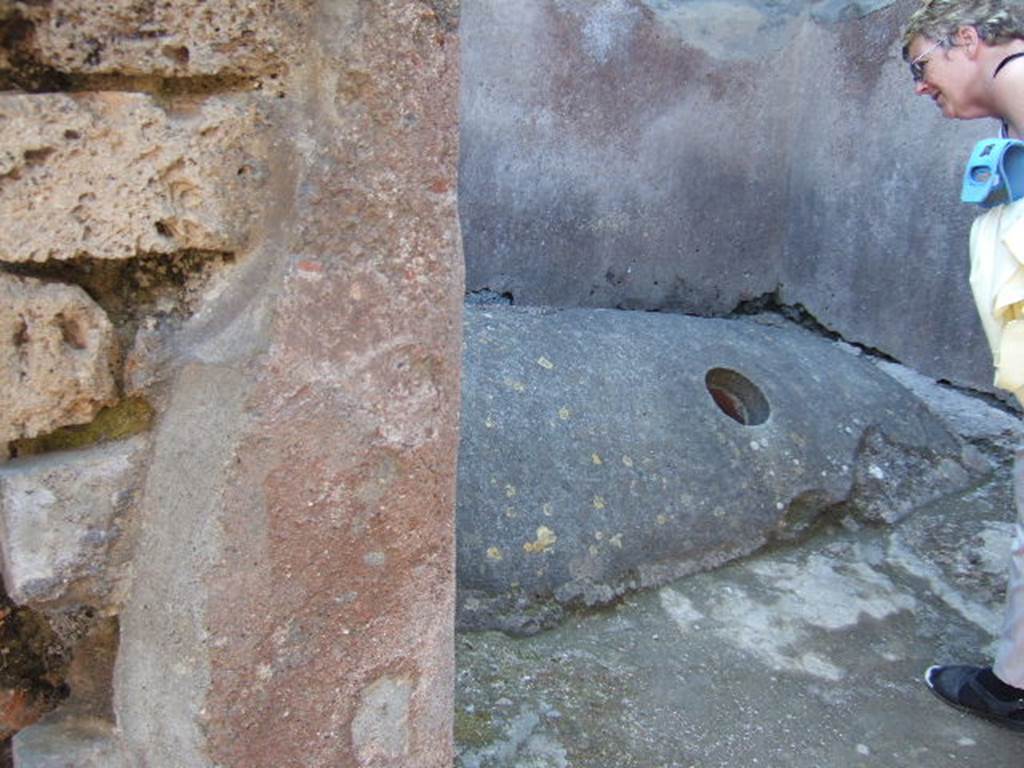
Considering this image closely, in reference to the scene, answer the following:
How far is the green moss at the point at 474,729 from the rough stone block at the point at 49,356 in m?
1.09

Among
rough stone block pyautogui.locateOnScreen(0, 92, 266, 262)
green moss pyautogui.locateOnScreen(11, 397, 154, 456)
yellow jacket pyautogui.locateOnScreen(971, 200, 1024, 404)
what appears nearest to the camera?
rough stone block pyautogui.locateOnScreen(0, 92, 266, 262)

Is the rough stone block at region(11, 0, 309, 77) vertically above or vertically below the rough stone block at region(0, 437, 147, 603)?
above

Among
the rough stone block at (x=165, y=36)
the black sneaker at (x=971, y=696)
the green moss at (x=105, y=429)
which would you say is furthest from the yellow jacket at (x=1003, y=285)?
the green moss at (x=105, y=429)

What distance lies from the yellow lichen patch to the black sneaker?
3.02 ft

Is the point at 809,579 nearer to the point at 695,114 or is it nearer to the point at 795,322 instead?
the point at 795,322

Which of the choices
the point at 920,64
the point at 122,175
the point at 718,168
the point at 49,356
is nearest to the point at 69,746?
Result: the point at 49,356

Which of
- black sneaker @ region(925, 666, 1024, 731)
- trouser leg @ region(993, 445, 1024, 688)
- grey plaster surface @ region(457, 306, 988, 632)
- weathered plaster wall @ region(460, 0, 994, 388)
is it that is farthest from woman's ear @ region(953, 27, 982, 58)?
weathered plaster wall @ region(460, 0, 994, 388)

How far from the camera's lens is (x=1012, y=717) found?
215 centimetres

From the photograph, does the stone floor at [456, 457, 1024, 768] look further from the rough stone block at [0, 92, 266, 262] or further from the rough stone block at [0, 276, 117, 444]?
the rough stone block at [0, 92, 266, 262]

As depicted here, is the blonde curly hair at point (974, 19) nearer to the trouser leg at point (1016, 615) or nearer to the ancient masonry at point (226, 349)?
the trouser leg at point (1016, 615)

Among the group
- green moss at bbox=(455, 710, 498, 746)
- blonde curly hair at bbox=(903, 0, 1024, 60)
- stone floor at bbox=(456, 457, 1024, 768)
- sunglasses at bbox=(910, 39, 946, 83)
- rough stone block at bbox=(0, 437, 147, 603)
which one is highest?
blonde curly hair at bbox=(903, 0, 1024, 60)

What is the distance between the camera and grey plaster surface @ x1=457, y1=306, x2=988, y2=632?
94.8 inches

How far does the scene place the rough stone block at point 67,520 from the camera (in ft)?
3.69

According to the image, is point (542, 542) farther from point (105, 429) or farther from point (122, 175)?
point (122, 175)
